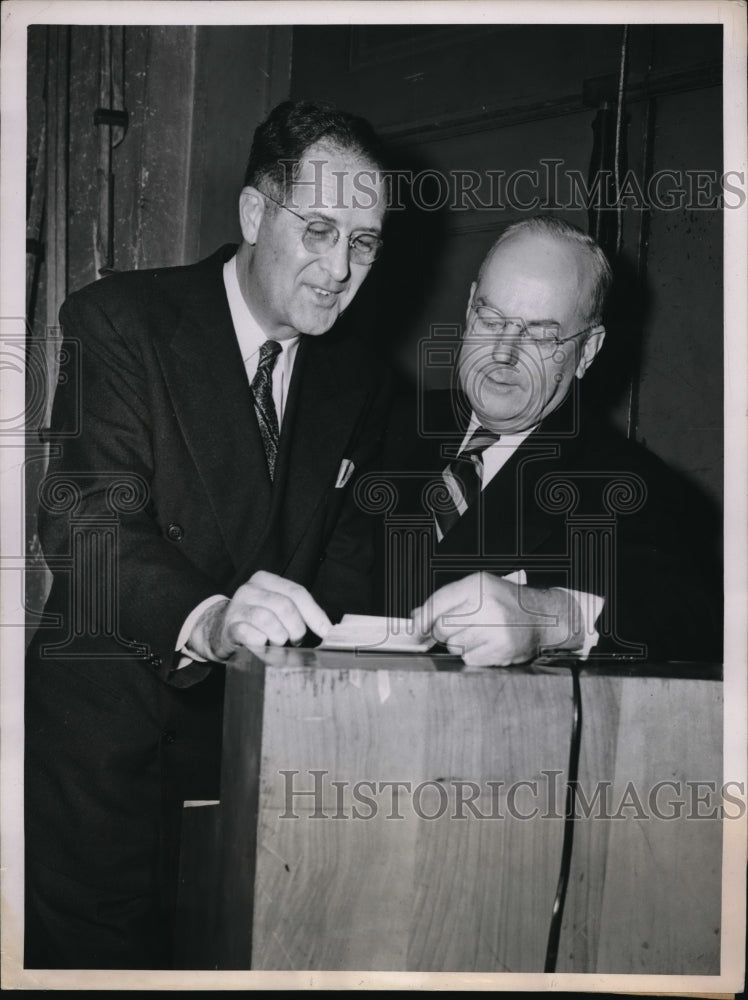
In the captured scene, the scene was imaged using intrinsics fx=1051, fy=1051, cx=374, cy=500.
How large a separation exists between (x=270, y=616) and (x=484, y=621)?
0.23m

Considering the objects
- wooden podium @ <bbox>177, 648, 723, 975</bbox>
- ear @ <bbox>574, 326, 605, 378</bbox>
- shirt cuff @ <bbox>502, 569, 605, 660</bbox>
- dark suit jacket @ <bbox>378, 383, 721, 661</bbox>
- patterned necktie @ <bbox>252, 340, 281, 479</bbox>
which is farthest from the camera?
ear @ <bbox>574, 326, 605, 378</bbox>

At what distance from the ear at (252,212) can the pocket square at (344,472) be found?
1.21 feet

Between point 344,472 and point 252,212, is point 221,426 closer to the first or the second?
point 344,472

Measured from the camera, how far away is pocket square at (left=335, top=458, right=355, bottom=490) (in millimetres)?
1657

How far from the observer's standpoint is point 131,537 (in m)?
1.48

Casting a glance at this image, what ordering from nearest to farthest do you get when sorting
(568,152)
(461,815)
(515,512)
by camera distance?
1. (461,815)
2. (515,512)
3. (568,152)

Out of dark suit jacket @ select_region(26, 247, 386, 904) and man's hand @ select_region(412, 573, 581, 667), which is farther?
dark suit jacket @ select_region(26, 247, 386, 904)

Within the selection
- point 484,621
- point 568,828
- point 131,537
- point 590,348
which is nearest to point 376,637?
point 484,621

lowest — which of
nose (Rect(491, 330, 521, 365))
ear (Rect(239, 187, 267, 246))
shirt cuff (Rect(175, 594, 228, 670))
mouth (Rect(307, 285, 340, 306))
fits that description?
shirt cuff (Rect(175, 594, 228, 670))

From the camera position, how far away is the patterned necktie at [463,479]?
1631mm

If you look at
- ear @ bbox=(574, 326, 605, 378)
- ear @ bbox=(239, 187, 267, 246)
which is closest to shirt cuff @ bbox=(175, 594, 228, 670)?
ear @ bbox=(239, 187, 267, 246)

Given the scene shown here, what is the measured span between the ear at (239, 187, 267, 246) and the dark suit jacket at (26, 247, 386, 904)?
138 mm

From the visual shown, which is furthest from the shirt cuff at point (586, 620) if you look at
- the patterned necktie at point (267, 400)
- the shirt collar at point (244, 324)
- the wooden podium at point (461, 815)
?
the shirt collar at point (244, 324)

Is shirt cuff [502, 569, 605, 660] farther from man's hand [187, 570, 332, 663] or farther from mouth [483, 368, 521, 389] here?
mouth [483, 368, 521, 389]
